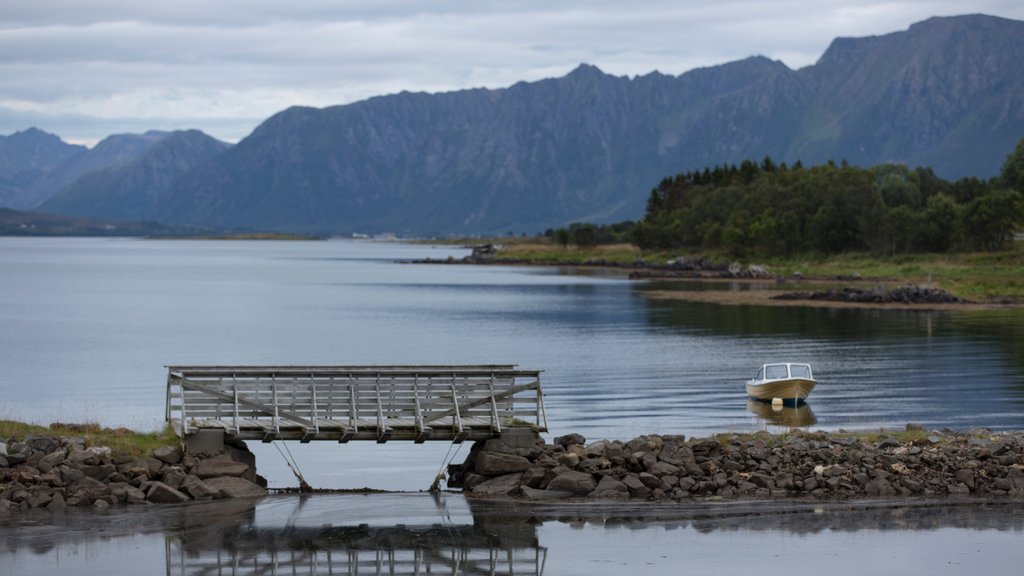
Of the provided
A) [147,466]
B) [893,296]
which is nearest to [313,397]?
[147,466]

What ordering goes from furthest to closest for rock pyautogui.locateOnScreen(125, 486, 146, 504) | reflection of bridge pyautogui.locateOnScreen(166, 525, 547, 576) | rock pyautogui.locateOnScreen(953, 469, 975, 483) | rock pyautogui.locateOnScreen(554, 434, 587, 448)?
rock pyautogui.locateOnScreen(554, 434, 587, 448) < rock pyautogui.locateOnScreen(953, 469, 975, 483) < rock pyautogui.locateOnScreen(125, 486, 146, 504) < reflection of bridge pyautogui.locateOnScreen(166, 525, 547, 576)

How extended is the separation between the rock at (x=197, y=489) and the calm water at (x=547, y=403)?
717mm

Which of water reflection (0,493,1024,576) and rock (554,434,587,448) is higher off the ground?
rock (554,434,587,448)

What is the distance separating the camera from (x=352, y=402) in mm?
32062

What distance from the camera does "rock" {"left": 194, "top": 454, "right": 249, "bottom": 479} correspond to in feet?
97.8

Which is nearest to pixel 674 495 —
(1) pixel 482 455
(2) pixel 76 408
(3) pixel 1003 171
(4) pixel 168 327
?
(1) pixel 482 455

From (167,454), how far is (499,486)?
25.2 feet

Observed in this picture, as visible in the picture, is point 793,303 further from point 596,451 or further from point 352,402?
point 352,402

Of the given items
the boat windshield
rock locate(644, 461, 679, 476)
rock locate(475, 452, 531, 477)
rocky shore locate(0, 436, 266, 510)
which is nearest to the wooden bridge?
rock locate(475, 452, 531, 477)

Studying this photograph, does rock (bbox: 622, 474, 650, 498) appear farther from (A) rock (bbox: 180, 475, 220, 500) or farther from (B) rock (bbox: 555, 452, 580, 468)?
(A) rock (bbox: 180, 475, 220, 500)

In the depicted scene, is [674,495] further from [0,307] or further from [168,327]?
[0,307]

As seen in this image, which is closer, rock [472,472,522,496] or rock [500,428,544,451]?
rock [472,472,522,496]

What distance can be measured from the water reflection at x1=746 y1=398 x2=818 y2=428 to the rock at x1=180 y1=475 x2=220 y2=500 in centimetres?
2175

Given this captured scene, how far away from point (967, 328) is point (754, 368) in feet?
99.7
